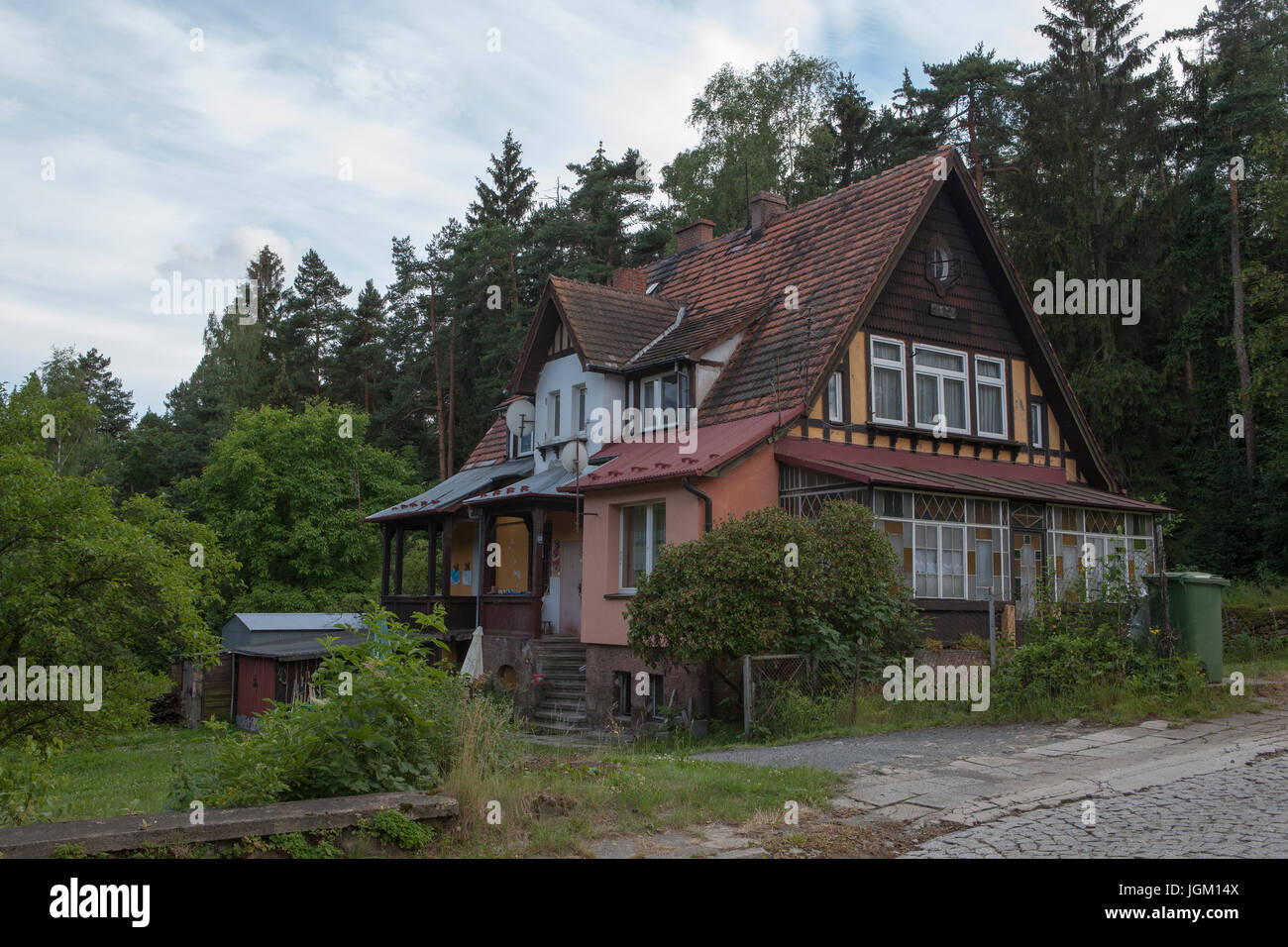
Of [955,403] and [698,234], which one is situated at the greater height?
[698,234]

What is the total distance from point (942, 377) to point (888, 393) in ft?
5.70

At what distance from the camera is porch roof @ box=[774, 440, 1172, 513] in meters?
18.0

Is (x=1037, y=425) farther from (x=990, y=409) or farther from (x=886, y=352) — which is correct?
(x=886, y=352)

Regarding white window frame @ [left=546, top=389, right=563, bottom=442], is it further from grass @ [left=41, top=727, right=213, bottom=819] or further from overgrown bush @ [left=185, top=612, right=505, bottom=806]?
overgrown bush @ [left=185, top=612, right=505, bottom=806]

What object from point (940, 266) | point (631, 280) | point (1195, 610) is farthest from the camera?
point (631, 280)

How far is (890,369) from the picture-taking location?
837 inches

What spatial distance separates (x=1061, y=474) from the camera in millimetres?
23906

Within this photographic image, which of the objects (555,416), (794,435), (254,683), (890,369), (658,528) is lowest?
(254,683)

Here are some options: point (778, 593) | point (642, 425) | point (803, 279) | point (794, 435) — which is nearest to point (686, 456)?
point (794, 435)

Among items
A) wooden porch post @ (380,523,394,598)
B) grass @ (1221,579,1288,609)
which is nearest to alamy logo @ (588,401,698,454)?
wooden porch post @ (380,523,394,598)
